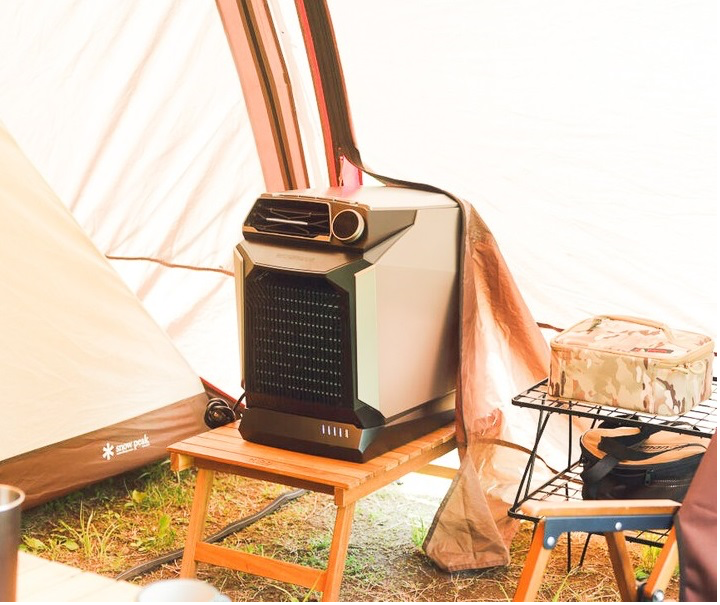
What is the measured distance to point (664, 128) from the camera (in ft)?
7.64

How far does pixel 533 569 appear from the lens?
1.70 meters

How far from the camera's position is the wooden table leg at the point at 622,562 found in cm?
185

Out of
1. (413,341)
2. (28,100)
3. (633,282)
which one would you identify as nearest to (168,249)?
(28,100)

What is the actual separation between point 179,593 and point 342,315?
1.11m

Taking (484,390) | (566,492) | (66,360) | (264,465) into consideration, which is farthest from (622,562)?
(66,360)

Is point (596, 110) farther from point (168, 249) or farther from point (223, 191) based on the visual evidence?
point (168, 249)

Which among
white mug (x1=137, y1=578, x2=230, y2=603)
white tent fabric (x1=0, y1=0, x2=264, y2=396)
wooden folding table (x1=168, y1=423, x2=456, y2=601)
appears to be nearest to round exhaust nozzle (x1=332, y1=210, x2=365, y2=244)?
wooden folding table (x1=168, y1=423, x2=456, y2=601)

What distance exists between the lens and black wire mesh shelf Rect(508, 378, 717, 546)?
2.18m

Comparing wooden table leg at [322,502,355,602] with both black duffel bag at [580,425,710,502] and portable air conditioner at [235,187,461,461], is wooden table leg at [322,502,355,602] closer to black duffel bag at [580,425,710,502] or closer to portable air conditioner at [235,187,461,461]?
portable air conditioner at [235,187,461,461]

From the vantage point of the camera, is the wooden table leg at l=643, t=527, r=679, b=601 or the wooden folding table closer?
the wooden table leg at l=643, t=527, r=679, b=601

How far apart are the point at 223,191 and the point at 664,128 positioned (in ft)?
4.97

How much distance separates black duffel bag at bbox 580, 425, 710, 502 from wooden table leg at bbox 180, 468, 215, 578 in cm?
91

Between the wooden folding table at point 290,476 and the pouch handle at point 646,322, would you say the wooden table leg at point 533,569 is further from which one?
the pouch handle at point 646,322

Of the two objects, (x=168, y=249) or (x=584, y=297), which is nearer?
(x=584, y=297)
